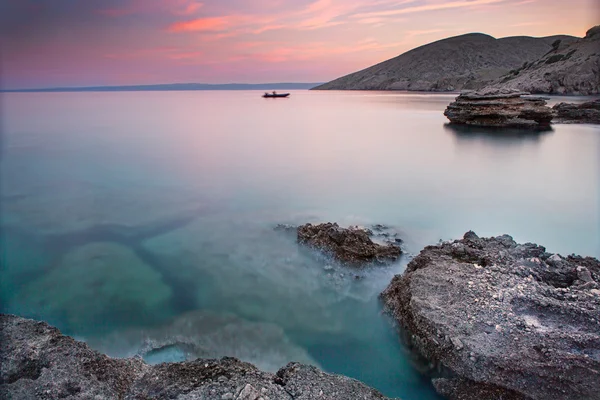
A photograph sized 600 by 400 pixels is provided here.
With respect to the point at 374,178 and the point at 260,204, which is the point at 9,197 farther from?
the point at 374,178

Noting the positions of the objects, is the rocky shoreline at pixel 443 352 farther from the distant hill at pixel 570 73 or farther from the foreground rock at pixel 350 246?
the distant hill at pixel 570 73

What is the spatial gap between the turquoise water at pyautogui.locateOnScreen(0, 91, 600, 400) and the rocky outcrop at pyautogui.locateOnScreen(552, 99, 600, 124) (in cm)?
750

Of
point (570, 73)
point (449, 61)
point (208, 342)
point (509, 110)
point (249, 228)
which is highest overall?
point (449, 61)

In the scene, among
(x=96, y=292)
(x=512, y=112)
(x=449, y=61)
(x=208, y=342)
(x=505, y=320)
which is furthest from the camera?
(x=449, y=61)

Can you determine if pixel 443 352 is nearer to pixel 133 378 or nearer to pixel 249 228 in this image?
pixel 133 378

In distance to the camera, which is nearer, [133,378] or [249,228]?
[133,378]

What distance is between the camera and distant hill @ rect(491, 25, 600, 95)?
41600 mm

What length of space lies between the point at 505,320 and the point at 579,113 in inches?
1019

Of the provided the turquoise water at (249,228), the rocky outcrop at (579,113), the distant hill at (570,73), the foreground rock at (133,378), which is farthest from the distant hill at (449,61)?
the foreground rock at (133,378)

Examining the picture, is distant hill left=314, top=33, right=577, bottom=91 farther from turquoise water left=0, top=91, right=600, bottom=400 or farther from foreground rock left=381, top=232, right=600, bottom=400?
foreground rock left=381, top=232, right=600, bottom=400

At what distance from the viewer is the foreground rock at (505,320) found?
3264mm

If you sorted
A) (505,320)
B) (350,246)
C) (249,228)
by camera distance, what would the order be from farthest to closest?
(249,228) < (350,246) < (505,320)

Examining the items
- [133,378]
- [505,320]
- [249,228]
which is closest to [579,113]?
[249,228]

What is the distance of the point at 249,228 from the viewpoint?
25.0ft
